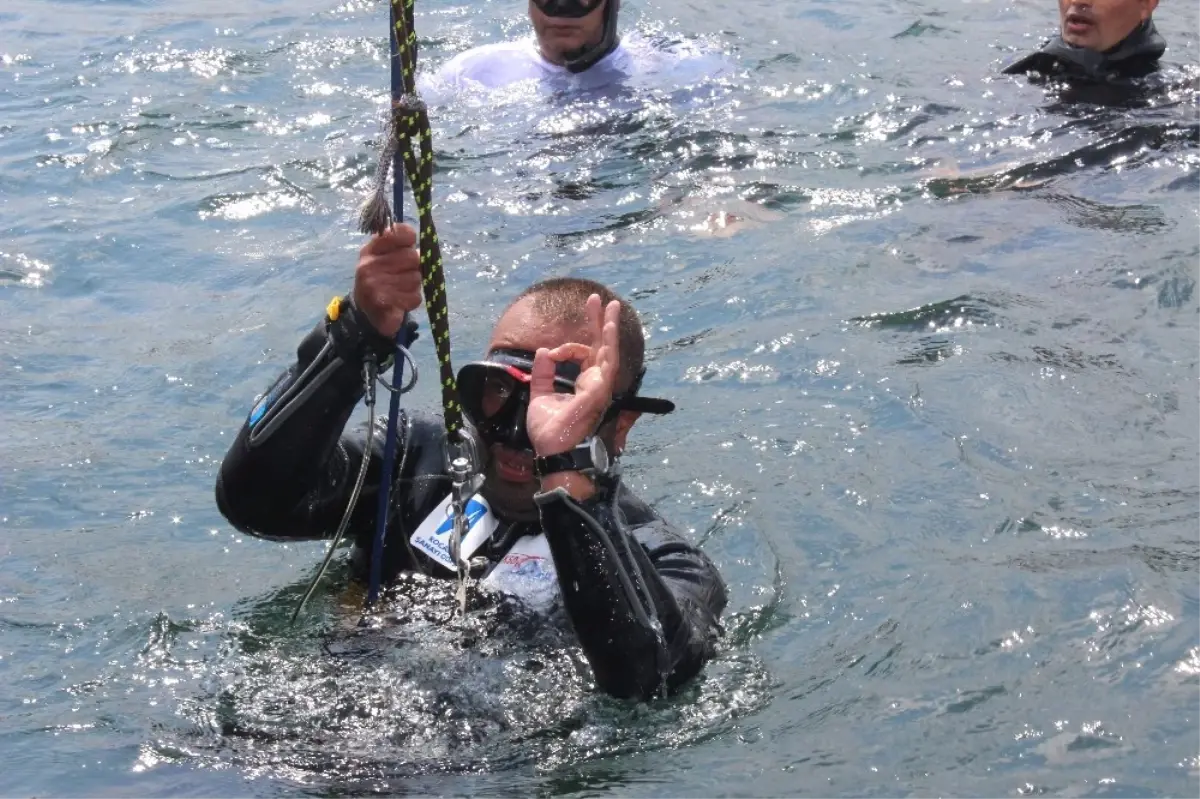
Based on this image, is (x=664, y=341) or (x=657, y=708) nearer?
(x=657, y=708)

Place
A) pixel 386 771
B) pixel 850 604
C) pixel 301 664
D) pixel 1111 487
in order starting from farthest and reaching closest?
pixel 1111 487, pixel 850 604, pixel 301 664, pixel 386 771

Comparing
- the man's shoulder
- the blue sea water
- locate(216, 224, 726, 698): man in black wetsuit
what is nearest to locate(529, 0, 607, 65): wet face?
the man's shoulder

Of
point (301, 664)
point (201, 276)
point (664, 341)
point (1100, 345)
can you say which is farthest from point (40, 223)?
point (1100, 345)

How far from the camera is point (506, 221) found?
20.9 ft

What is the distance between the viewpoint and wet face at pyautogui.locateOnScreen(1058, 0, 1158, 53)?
7414 mm

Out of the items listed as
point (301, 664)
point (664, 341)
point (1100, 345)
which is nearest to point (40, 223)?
point (664, 341)

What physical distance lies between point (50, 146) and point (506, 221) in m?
2.46

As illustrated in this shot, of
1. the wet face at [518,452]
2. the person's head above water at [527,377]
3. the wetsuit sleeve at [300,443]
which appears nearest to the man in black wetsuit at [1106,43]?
the person's head above water at [527,377]

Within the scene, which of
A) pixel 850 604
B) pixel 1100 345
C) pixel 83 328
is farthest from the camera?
pixel 83 328

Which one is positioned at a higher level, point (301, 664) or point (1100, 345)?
point (301, 664)

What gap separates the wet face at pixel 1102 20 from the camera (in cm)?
741

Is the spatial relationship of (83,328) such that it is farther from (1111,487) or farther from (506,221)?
(1111,487)

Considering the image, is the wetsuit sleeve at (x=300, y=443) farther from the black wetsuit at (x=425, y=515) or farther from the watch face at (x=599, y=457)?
the watch face at (x=599, y=457)

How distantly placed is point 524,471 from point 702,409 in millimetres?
1673
